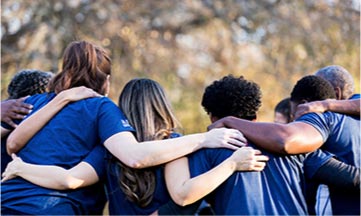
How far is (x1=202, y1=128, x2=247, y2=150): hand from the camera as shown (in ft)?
10.1

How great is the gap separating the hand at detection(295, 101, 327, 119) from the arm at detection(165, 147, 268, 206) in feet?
1.32

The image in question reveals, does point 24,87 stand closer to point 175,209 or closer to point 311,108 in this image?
point 175,209

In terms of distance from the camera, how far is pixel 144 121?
324 cm

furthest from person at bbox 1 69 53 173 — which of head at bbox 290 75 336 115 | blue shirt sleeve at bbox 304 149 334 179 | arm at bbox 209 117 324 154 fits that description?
blue shirt sleeve at bbox 304 149 334 179

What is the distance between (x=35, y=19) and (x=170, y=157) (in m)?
7.88

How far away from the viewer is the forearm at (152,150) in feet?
10.1

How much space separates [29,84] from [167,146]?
3.92ft

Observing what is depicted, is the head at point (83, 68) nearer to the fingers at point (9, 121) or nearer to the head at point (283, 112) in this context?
the fingers at point (9, 121)

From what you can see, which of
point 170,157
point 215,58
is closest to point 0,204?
point 170,157

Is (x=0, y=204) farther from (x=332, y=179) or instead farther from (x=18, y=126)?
(x=332, y=179)

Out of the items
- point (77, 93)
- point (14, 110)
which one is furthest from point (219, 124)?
point (14, 110)

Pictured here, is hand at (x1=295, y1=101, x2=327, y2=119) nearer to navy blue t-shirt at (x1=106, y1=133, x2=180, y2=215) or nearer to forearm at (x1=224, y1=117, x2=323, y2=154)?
forearm at (x1=224, y1=117, x2=323, y2=154)

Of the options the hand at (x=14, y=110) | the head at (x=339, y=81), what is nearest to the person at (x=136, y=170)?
the hand at (x=14, y=110)

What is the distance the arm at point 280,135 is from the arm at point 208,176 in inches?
2.6
